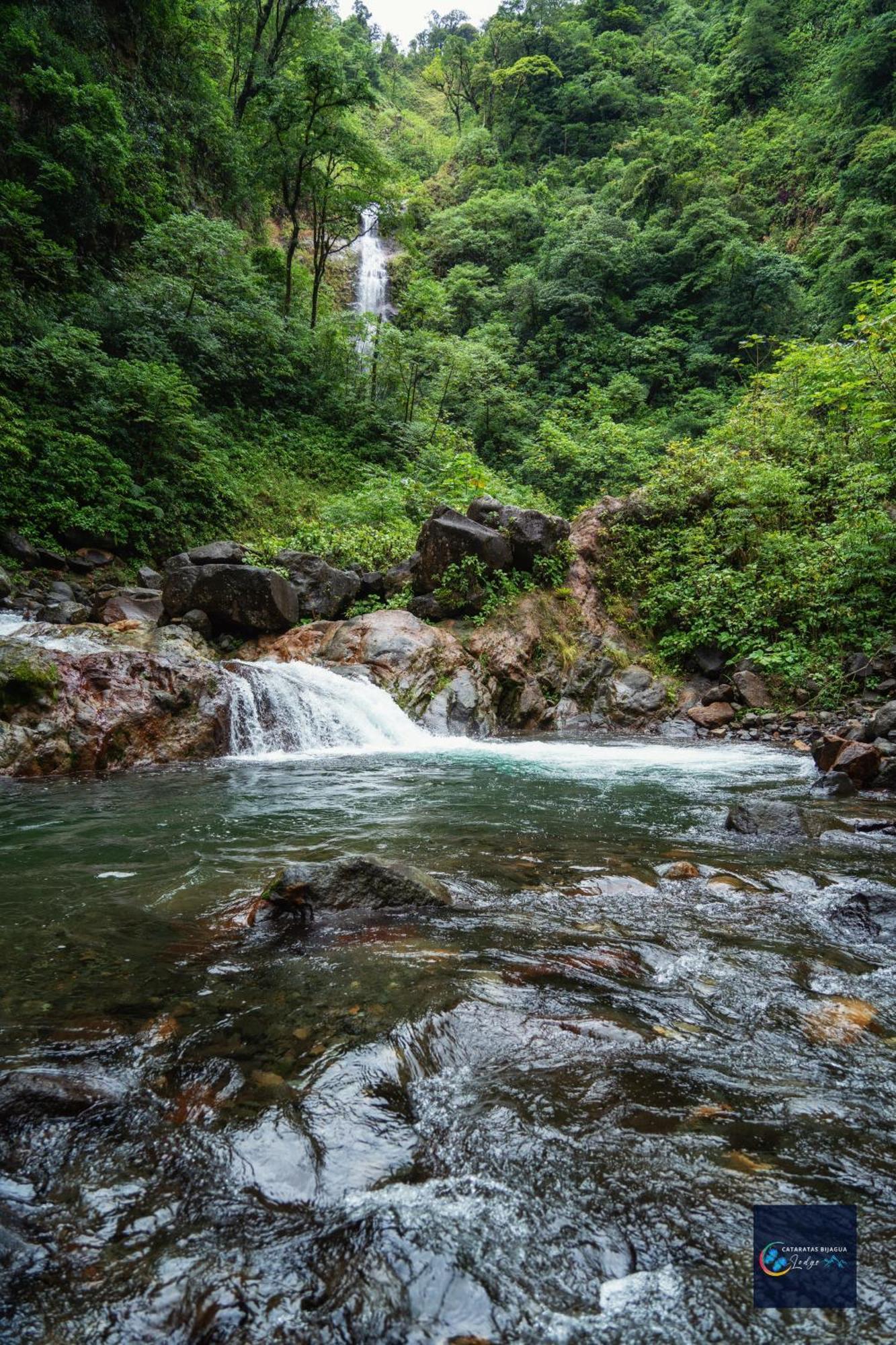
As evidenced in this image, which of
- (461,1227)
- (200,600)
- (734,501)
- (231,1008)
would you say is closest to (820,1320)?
(461,1227)

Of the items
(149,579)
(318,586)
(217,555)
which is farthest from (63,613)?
(318,586)

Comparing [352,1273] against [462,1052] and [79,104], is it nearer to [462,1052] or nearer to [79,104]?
[462,1052]

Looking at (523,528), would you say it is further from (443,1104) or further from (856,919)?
(443,1104)

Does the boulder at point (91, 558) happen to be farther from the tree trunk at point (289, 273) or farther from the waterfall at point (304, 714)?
the tree trunk at point (289, 273)

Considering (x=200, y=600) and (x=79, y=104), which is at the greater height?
(x=79, y=104)

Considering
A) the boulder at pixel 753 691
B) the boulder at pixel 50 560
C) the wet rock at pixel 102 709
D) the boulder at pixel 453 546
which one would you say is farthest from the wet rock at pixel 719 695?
the boulder at pixel 50 560

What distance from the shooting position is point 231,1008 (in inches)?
102

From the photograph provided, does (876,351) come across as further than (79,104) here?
No

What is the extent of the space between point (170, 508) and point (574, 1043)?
15.4m

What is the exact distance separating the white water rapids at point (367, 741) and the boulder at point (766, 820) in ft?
8.74

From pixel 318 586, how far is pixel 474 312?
2362 cm

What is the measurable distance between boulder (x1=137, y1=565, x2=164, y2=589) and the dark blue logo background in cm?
1404

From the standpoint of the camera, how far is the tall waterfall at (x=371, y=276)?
32469mm

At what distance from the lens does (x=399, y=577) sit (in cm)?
1428
